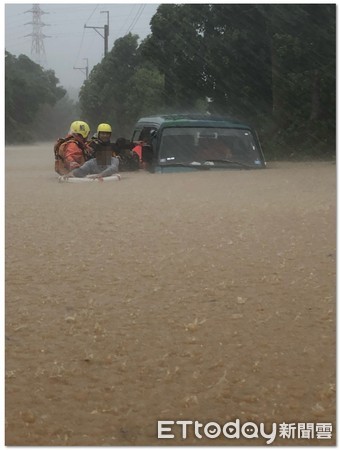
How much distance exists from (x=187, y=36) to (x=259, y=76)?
44.7 inches

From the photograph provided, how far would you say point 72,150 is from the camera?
11297 millimetres

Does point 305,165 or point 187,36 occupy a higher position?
point 187,36

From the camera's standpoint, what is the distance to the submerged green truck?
1048cm

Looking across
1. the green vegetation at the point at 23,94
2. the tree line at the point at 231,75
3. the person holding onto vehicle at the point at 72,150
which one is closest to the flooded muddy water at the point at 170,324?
the green vegetation at the point at 23,94

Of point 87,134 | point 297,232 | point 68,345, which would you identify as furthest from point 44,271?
point 87,134

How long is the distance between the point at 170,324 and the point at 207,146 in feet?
22.0

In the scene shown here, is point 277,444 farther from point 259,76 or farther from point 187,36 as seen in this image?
point 259,76

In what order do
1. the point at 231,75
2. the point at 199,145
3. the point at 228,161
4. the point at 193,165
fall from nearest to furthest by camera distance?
the point at 231,75 → the point at 193,165 → the point at 228,161 → the point at 199,145

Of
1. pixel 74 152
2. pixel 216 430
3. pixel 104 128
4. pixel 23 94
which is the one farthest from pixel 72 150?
pixel 216 430

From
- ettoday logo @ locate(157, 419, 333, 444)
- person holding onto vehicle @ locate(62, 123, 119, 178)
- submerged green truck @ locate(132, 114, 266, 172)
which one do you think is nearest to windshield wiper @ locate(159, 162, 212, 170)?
submerged green truck @ locate(132, 114, 266, 172)

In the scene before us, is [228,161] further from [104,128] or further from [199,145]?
[104,128]

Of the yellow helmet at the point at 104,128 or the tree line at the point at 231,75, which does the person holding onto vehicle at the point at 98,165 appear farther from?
the yellow helmet at the point at 104,128

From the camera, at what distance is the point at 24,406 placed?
2.88 meters

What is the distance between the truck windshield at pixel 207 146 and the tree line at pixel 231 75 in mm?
273
